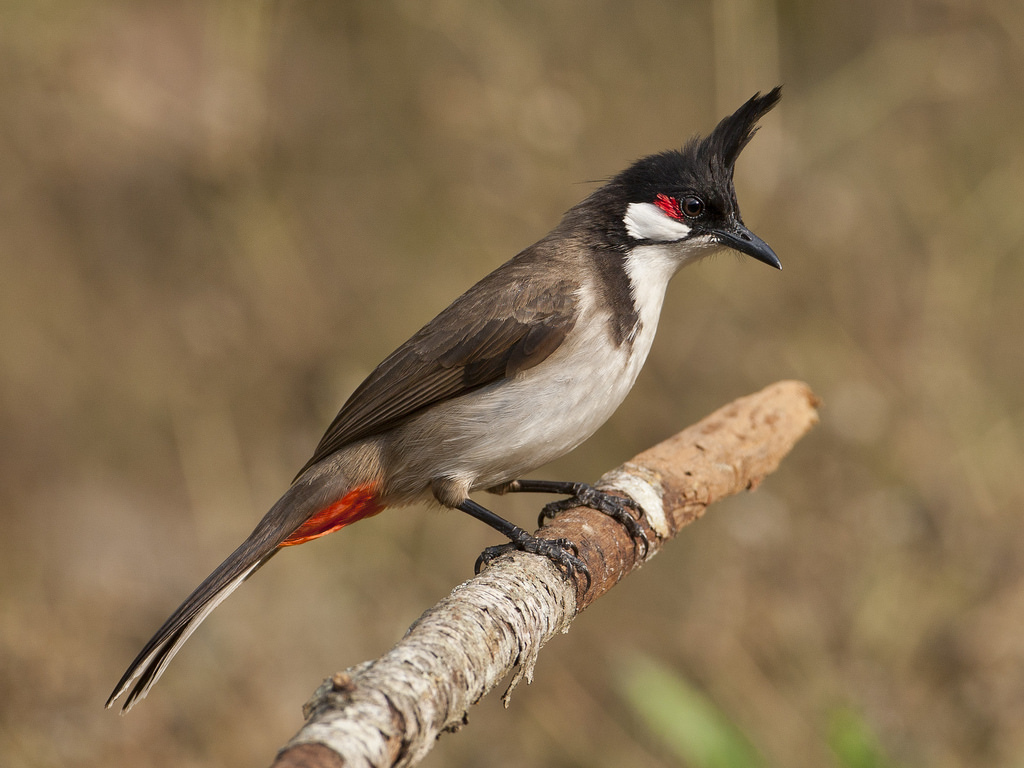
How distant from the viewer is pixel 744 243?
10.9 ft

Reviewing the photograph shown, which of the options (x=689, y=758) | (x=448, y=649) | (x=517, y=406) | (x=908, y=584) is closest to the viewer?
(x=448, y=649)

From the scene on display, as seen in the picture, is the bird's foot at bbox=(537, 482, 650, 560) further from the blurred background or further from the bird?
the blurred background

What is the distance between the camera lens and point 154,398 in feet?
18.2

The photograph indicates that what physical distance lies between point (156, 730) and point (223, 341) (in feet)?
7.08

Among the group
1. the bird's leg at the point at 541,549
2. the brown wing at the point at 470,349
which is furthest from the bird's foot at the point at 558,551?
the brown wing at the point at 470,349

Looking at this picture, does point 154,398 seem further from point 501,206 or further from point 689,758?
point 689,758

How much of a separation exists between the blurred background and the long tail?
3.99 feet

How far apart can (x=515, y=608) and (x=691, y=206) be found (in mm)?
1741

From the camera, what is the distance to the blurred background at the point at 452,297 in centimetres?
417

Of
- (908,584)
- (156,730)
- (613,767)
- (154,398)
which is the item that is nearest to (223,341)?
(154,398)

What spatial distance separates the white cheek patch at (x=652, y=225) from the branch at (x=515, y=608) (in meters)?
0.70

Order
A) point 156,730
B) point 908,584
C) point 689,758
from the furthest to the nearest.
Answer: point 908,584, point 156,730, point 689,758

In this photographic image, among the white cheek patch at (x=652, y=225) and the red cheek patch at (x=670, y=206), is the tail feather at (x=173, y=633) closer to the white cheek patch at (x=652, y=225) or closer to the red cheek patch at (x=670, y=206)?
the white cheek patch at (x=652, y=225)

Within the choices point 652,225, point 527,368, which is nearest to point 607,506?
point 527,368
